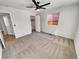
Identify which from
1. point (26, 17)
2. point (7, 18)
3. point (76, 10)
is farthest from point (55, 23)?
point (7, 18)

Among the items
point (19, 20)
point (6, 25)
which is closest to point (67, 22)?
Result: point (19, 20)

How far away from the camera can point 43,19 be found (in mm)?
5602

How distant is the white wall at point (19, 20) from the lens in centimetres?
361

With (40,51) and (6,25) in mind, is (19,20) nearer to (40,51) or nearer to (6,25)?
(6,25)

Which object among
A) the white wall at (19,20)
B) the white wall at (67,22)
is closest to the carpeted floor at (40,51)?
the white wall at (67,22)

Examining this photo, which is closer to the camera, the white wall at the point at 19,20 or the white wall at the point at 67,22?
the white wall at the point at 67,22

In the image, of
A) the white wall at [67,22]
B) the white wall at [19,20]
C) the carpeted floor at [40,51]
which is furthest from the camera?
the white wall at [19,20]

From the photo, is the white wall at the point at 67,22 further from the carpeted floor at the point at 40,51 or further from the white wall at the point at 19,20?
the white wall at the point at 19,20

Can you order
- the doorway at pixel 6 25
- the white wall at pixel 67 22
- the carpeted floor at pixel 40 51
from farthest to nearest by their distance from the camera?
the doorway at pixel 6 25, the white wall at pixel 67 22, the carpeted floor at pixel 40 51

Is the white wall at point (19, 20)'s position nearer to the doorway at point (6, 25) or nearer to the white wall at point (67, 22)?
the doorway at point (6, 25)

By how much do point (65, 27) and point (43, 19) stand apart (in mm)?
2414

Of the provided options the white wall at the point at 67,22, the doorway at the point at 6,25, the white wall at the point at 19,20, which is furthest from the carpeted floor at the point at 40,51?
the doorway at the point at 6,25

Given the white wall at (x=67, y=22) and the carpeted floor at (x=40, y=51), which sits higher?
the white wall at (x=67, y=22)

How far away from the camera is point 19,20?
422 centimetres
